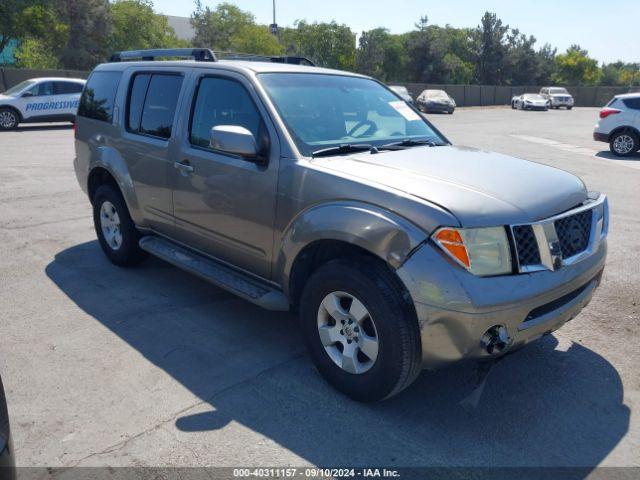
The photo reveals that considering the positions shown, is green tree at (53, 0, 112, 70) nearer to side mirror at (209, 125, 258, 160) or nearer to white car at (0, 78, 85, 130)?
white car at (0, 78, 85, 130)

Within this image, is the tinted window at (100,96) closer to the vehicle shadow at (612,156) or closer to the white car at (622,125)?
the vehicle shadow at (612,156)

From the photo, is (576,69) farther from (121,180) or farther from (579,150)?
(121,180)

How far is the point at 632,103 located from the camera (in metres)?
15.0

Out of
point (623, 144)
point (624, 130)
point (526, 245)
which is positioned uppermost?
point (624, 130)

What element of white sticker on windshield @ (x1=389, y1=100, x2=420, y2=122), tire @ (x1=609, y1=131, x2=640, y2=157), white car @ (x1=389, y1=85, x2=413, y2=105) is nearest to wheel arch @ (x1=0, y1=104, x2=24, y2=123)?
white car @ (x1=389, y1=85, x2=413, y2=105)

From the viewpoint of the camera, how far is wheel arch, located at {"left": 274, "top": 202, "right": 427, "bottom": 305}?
2961mm

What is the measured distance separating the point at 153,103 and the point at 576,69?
3655 inches

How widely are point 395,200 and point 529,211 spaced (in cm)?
73

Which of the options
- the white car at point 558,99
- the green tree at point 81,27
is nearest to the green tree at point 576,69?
the white car at point 558,99

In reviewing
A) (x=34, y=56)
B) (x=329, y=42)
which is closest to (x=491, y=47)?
(x=329, y=42)

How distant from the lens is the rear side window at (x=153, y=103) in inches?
184

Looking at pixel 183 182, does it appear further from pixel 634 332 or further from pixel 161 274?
pixel 634 332

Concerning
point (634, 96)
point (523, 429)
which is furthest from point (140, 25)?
point (523, 429)

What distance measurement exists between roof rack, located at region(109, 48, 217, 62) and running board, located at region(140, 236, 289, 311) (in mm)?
1595
